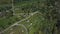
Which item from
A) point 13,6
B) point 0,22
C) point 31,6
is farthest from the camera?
point 31,6

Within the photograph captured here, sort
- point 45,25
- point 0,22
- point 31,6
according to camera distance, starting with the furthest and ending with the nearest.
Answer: point 45,25, point 31,6, point 0,22

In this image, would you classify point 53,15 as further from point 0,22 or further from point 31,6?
point 0,22

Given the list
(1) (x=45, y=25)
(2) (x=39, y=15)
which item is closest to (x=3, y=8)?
(2) (x=39, y=15)

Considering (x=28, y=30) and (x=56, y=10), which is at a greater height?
Result: (x=56, y=10)

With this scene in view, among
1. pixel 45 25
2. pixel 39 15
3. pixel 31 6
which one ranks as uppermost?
pixel 31 6

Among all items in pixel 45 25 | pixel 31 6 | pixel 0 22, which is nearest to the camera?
pixel 0 22

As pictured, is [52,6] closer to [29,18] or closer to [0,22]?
[29,18]

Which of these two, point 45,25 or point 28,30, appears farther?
point 45,25

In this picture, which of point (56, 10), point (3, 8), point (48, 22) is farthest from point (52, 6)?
point (3, 8)

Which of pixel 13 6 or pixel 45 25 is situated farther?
pixel 45 25
